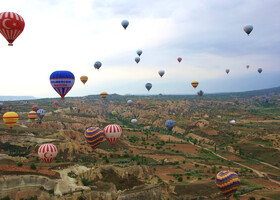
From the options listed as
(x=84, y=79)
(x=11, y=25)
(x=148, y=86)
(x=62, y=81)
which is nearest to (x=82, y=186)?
(x=62, y=81)

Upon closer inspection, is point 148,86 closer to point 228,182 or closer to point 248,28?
point 248,28

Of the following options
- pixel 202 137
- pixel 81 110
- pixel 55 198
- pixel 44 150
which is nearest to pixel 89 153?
pixel 44 150

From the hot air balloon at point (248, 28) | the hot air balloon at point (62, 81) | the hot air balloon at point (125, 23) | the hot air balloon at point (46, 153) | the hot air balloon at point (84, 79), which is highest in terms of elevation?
the hot air balloon at point (125, 23)

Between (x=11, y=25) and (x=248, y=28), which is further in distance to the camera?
(x=248, y=28)

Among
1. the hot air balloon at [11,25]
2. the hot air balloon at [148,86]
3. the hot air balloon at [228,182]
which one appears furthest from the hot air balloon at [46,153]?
the hot air balloon at [148,86]

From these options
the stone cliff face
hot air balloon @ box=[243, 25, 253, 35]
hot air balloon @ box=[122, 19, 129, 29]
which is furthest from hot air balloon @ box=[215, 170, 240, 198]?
hot air balloon @ box=[243, 25, 253, 35]

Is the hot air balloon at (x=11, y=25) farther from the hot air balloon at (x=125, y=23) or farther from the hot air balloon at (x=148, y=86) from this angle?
the hot air balloon at (x=148, y=86)
